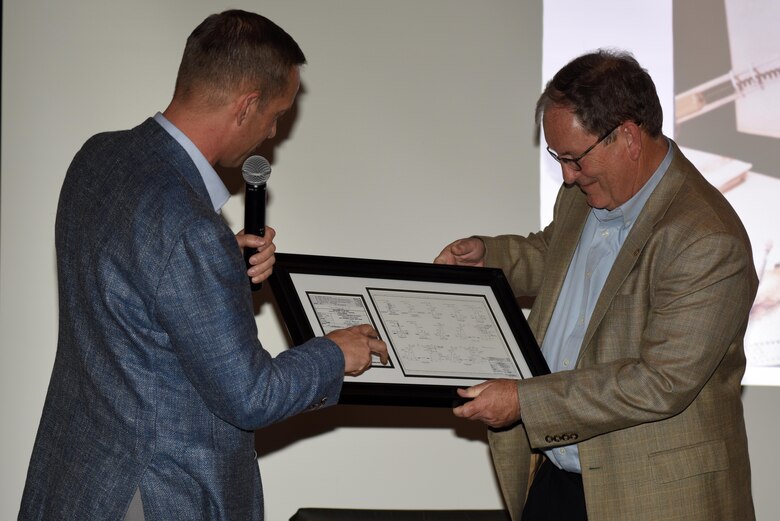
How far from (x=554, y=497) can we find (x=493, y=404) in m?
0.41

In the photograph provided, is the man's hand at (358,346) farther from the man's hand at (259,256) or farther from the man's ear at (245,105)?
the man's ear at (245,105)

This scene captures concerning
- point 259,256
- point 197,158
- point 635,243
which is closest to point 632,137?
point 635,243

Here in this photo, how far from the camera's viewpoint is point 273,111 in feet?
7.14

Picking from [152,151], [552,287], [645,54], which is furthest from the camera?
[645,54]

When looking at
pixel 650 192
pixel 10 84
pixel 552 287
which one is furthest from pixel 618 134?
pixel 10 84

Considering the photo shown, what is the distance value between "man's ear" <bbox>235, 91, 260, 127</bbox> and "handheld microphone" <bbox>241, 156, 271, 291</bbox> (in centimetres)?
17

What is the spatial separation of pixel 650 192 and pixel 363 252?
133 cm

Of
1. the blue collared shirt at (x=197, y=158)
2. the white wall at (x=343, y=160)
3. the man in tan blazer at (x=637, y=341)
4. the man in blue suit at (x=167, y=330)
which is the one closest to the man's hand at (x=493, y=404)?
the man in tan blazer at (x=637, y=341)

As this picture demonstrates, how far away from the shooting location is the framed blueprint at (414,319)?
248 cm

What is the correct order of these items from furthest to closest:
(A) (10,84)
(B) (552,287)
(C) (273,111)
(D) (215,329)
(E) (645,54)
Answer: (E) (645,54), (A) (10,84), (B) (552,287), (C) (273,111), (D) (215,329)

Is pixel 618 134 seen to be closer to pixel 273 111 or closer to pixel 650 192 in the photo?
pixel 650 192

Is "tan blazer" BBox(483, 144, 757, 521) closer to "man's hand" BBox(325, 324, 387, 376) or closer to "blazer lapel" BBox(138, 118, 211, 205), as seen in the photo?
"man's hand" BBox(325, 324, 387, 376)

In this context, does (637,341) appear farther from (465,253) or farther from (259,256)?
(259,256)

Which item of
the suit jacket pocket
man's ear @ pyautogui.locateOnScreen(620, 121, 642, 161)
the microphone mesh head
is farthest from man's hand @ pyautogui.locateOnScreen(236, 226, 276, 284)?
the suit jacket pocket
